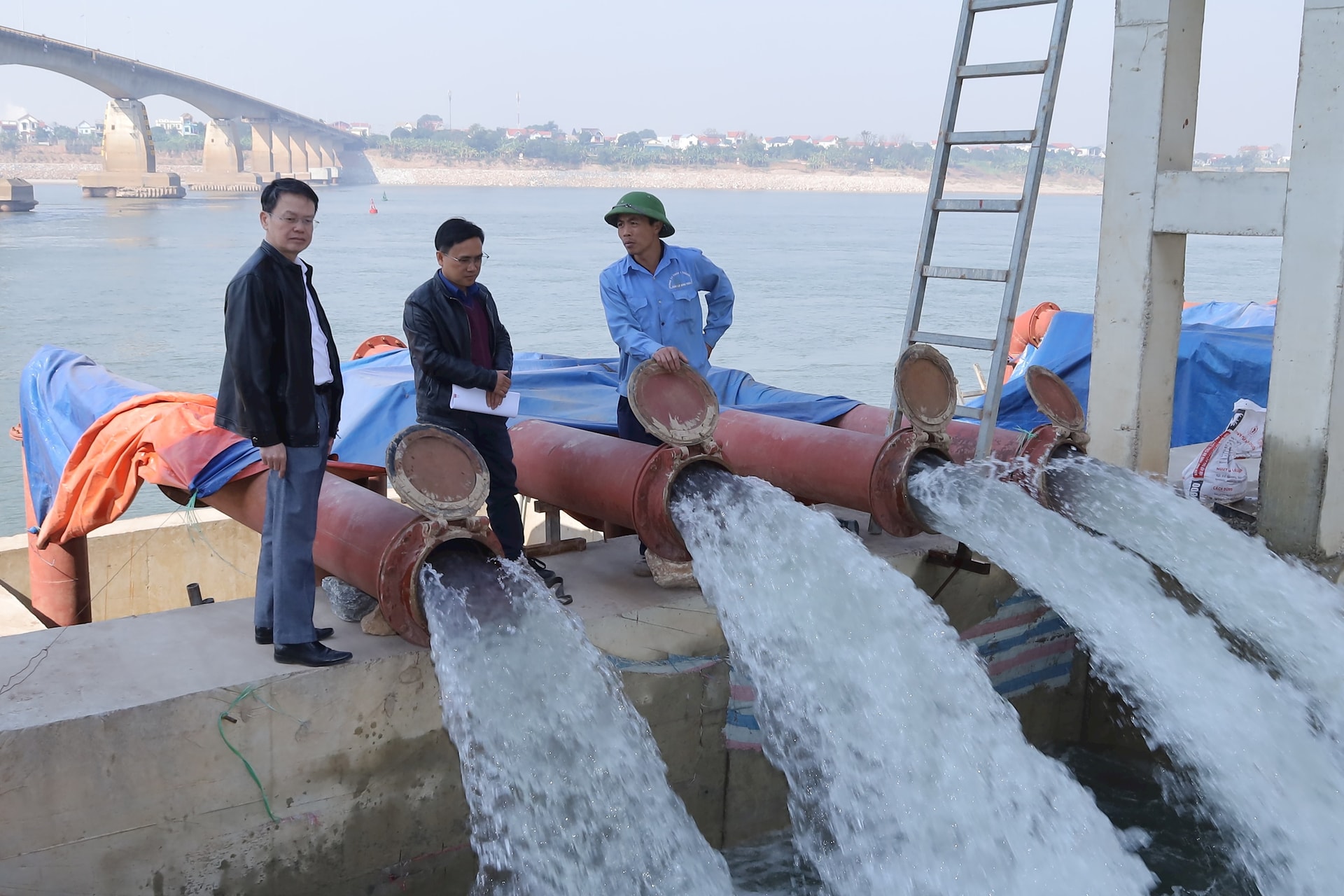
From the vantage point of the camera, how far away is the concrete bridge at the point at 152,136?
51.2m

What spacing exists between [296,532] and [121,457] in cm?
253

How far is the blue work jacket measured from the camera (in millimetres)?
4992

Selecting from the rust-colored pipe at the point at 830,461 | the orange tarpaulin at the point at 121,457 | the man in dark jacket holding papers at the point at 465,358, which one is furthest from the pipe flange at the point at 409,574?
the orange tarpaulin at the point at 121,457

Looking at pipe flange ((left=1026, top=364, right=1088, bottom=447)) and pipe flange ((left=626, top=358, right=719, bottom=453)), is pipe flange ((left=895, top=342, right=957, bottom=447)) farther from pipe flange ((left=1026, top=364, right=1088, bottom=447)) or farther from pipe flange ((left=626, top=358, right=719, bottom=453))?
pipe flange ((left=626, top=358, right=719, bottom=453))

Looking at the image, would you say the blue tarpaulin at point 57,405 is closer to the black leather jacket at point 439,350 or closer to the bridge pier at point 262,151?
the black leather jacket at point 439,350

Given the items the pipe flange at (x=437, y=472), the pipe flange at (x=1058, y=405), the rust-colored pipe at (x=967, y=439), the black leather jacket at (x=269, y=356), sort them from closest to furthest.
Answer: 1. the black leather jacket at (x=269, y=356)
2. the pipe flange at (x=437, y=472)
3. the pipe flange at (x=1058, y=405)
4. the rust-colored pipe at (x=967, y=439)

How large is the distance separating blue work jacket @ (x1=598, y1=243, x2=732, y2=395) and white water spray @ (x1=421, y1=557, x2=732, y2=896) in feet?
4.63

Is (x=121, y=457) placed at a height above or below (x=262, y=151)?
below

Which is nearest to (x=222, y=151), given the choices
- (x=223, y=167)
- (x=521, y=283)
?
(x=223, y=167)

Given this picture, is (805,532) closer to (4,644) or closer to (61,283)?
(4,644)

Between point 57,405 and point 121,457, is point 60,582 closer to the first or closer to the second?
point 57,405

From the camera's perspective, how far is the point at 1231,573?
487 cm

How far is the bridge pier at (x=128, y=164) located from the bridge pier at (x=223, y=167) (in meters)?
2.00

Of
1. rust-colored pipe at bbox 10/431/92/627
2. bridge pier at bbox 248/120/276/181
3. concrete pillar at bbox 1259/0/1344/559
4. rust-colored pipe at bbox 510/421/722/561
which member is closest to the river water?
bridge pier at bbox 248/120/276/181
